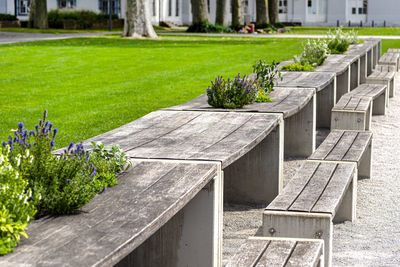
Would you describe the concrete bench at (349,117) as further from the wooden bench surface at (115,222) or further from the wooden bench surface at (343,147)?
the wooden bench surface at (115,222)

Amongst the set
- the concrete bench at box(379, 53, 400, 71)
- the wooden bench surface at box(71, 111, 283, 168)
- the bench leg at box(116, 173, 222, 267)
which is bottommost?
the bench leg at box(116, 173, 222, 267)

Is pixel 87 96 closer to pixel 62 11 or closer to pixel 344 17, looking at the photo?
pixel 62 11

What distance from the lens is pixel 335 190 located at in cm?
516

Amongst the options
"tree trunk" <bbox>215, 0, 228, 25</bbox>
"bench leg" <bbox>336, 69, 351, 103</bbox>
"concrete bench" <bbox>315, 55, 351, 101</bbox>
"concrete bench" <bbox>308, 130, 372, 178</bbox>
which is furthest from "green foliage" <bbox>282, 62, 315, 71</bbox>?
"tree trunk" <bbox>215, 0, 228, 25</bbox>

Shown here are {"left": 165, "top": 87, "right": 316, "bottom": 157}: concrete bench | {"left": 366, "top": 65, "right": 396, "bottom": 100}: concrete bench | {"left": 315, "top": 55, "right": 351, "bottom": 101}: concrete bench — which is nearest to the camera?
{"left": 165, "top": 87, "right": 316, "bottom": 157}: concrete bench

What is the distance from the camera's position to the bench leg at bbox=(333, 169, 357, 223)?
5988 mm

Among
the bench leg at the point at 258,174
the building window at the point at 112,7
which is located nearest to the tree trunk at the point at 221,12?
the building window at the point at 112,7

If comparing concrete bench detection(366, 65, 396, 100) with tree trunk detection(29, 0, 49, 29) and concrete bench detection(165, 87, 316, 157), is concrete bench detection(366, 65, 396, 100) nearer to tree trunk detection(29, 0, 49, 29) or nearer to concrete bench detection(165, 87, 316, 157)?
concrete bench detection(165, 87, 316, 157)

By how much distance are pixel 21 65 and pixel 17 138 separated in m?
13.0

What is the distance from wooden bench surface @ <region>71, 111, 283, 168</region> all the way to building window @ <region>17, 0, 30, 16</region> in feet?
136

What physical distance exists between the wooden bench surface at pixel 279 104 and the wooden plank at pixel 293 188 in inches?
26.6

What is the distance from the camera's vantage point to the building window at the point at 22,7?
4584 centimetres

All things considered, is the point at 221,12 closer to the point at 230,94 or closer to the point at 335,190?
the point at 230,94

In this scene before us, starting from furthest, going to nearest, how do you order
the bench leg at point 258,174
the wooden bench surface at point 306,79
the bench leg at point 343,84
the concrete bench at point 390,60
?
the concrete bench at point 390,60, the bench leg at point 343,84, the wooden bench surface at point 306,79, the bench leg at point 258,174
